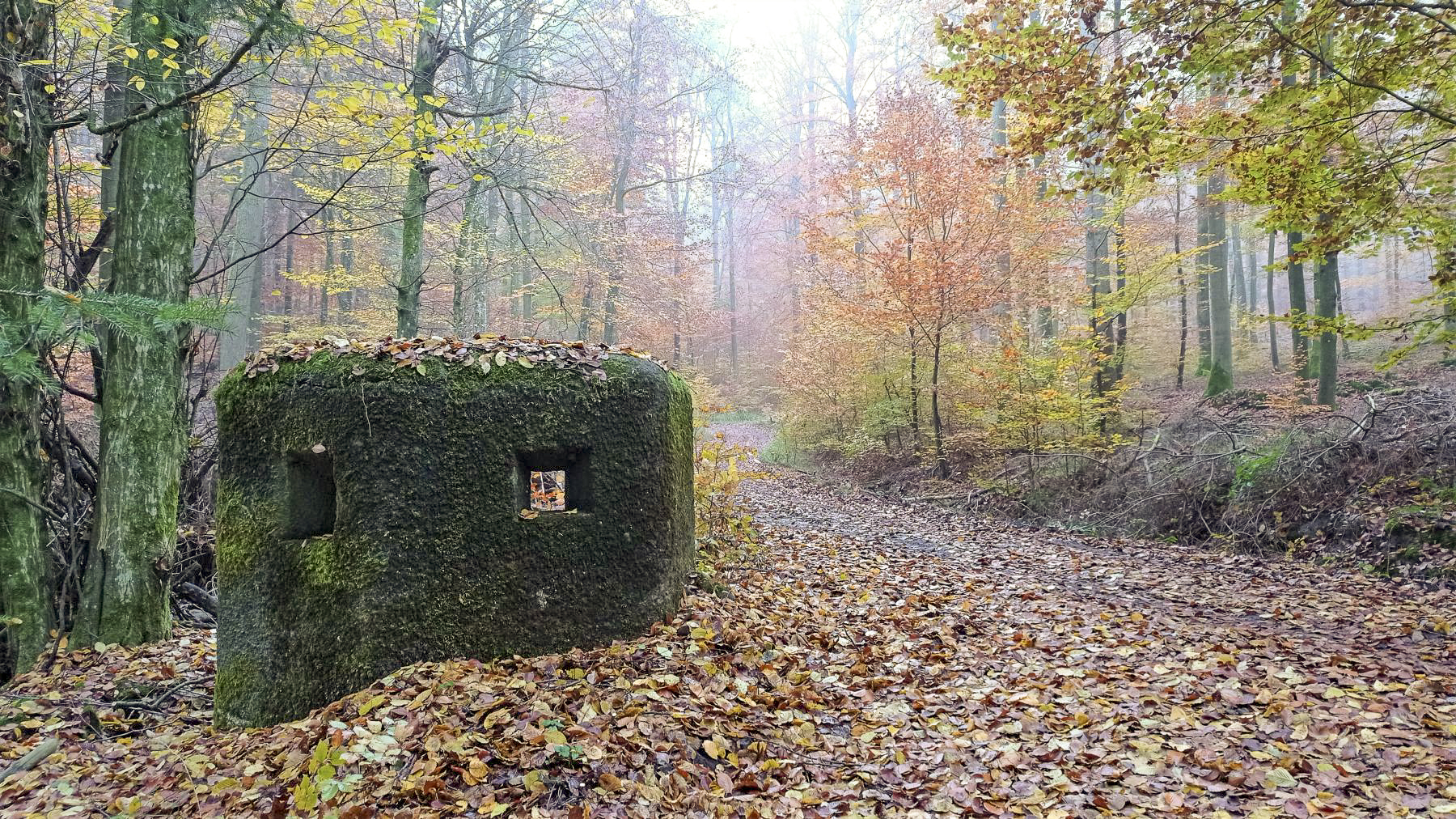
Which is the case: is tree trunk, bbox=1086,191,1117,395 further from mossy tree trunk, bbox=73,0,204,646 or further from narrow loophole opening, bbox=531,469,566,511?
mossy tree trunk, bbox=73,0,204,646

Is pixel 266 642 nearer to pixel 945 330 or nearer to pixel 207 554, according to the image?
pixel 207 554

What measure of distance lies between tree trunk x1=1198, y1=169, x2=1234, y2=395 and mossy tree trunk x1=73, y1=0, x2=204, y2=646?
45.9 feet

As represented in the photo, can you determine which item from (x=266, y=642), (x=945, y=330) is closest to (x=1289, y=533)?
(x=945, y=330)

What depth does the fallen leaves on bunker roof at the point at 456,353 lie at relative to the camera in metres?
3.78

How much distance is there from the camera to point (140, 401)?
15.0 feet

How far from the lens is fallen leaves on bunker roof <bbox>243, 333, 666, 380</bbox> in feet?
12.4

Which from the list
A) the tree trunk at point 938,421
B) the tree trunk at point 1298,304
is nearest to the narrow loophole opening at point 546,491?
the tree trunk at point 938,421

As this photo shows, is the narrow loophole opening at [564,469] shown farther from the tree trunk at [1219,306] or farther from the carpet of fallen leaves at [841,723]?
the tree trunk at [1219,306]

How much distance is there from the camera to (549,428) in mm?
4027

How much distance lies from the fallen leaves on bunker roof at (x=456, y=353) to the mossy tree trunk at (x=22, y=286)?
5.36 ft

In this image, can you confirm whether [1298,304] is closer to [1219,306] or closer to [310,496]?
[1219,306]

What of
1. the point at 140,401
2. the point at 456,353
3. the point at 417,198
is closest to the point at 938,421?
the point at 417,198

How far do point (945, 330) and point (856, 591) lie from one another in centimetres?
703

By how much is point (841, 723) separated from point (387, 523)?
2.69 meters
